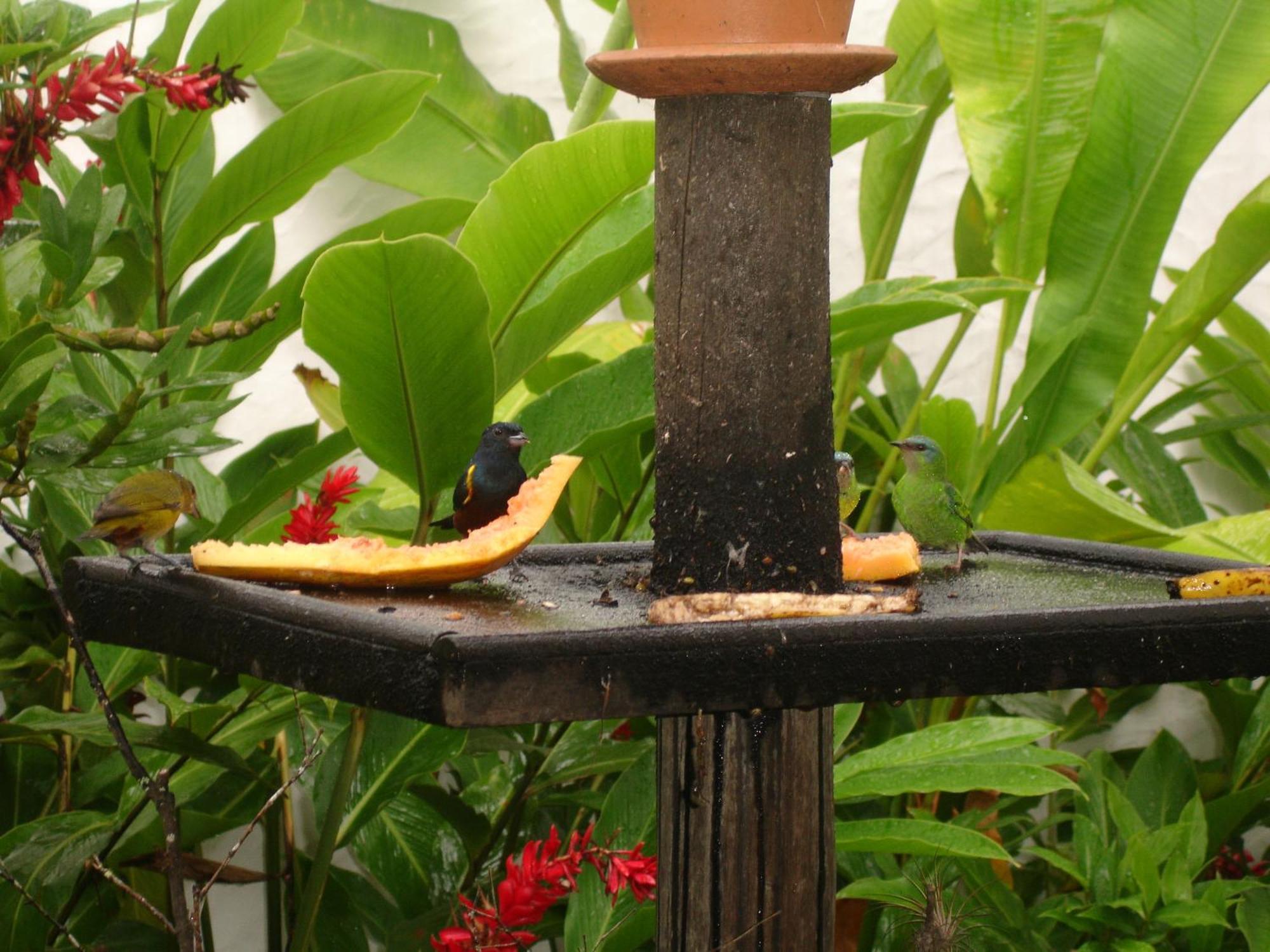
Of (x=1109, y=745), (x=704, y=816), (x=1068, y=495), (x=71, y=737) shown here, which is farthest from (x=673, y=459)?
(x=1109, y=745)

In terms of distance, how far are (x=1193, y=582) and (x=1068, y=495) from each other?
3.37ft

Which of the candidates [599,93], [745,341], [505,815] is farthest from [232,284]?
[745,341]

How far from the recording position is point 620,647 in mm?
995

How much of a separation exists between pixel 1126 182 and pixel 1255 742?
974mm

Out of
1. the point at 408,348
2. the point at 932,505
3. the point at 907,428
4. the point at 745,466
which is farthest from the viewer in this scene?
the point at 907,428

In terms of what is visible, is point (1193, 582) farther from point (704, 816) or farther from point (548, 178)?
point (548, 178)

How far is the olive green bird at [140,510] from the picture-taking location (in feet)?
4.82

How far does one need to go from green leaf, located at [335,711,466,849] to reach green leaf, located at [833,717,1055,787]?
1.72 ft

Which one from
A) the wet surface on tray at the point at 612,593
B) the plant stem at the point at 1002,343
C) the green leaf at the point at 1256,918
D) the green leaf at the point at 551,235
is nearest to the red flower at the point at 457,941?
the wet surface on tray at the point at 612,593

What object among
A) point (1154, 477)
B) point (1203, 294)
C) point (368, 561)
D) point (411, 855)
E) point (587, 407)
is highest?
point (1203, 294)

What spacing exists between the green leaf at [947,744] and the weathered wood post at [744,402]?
713 mm

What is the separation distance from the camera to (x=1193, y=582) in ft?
4.23

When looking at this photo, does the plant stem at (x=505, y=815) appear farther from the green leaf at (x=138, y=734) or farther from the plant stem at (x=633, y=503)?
the green leaf at (x=138, y=734)

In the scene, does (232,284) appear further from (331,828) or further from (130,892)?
(130,892)
